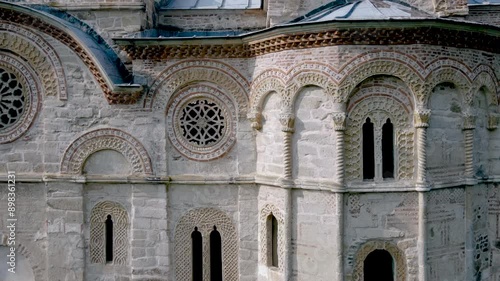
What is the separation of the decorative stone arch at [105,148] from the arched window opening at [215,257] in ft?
5.15

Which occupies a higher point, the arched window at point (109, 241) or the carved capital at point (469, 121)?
the carved capital at point (469, 121)

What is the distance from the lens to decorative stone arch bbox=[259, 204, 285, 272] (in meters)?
7.54

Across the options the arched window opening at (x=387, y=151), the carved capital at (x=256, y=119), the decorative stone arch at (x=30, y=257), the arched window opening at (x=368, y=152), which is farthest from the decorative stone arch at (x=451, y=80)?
the decorative stone arch at (x=30, y=257)

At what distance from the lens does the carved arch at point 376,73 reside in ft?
22.7

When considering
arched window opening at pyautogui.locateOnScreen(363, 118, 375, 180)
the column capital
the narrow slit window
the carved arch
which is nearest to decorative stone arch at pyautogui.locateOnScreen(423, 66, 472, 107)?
the carved arch

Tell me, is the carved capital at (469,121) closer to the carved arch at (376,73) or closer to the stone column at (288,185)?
the carved arch at (376,73)

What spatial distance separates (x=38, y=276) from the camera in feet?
27.4

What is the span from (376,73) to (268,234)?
9.94 feet

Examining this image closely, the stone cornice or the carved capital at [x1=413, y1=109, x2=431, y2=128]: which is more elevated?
the stone cornice

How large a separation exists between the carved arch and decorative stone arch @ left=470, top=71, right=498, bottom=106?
1.07 metres

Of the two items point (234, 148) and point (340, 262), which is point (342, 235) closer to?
point (340, 262)

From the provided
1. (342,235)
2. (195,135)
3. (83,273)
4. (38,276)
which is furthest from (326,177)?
(38,276)

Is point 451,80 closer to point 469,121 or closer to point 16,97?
point 469,121

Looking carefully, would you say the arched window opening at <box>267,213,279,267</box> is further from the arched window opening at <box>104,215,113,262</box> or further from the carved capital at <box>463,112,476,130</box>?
the carved capital at <box>463,112,476,130</box>
